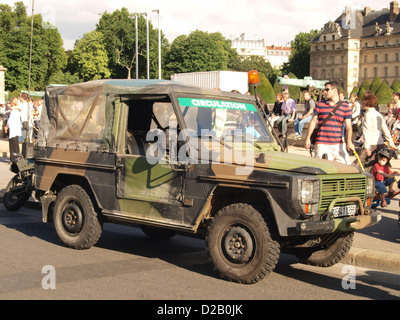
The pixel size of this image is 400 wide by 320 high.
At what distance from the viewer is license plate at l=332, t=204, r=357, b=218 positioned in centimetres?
701

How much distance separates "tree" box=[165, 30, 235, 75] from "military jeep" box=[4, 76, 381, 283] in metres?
105

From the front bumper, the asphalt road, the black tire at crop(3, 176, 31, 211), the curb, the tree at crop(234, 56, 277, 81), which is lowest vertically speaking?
the asphalt road

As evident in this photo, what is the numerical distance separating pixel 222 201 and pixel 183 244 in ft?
7.31

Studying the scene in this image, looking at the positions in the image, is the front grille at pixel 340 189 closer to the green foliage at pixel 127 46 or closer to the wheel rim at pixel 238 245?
the wheel rim at pixel 238 245

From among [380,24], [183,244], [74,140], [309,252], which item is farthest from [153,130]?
[380,24]

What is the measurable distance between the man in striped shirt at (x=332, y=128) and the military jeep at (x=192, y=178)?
5.89ft

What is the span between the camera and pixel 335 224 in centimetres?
677

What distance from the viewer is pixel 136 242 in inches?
376

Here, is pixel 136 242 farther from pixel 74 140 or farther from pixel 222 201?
pixel 222 201

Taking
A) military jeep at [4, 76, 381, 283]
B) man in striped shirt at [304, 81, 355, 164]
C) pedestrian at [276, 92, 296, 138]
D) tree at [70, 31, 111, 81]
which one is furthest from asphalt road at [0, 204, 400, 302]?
tree at [70, 31, 111, 81]

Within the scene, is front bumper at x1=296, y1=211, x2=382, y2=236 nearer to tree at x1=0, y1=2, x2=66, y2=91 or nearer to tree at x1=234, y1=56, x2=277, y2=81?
tree at x1=0, y1=2, x2=66, y2=91

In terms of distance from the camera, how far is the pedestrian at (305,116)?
17250 millimetres

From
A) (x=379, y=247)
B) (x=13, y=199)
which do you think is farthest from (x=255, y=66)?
(x=379, y=247)
